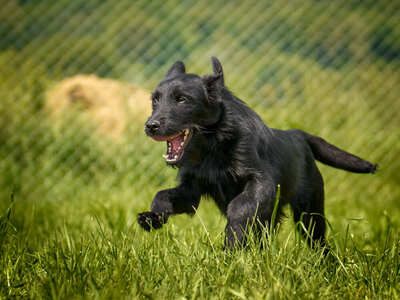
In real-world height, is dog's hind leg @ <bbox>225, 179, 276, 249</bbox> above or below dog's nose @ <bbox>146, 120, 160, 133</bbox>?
below

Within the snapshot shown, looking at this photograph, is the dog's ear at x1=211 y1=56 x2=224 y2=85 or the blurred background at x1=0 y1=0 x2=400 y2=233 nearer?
the dog's ear at x1=211 y1=56 x2=224 y2=85

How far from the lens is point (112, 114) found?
592 centimetres

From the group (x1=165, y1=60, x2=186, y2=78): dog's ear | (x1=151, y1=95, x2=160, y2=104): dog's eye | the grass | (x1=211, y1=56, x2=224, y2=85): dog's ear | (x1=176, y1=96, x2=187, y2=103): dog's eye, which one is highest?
(x1=165, y1=60, x2=186, y2=78): dog's ear

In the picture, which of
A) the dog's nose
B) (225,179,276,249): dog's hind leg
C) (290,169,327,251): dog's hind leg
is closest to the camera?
(225,179,276,249): dog's hind leg

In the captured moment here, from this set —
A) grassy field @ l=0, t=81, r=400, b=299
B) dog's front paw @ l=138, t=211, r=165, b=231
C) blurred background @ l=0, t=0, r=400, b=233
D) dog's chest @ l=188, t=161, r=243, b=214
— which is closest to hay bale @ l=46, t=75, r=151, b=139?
blurred background @ l=0, t=0, r=400, b=233

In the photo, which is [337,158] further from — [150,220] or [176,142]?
[150,220]

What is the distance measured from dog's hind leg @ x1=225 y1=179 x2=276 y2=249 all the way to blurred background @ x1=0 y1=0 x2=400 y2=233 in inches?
114

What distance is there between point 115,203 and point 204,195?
197cm

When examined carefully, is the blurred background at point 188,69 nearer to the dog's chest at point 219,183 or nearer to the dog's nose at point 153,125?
the dog's chest at point 219,183

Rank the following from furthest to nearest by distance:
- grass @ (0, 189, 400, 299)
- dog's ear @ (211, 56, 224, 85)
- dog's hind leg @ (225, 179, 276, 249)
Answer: dog's ear @ (211, 56, 224, 85) → dog's hind leg @ (225, 179, 276, 249) → grass @ (0, 189, 400, 299)

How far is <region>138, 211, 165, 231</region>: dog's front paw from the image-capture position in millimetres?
2207

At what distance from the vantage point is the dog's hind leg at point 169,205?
224 cm

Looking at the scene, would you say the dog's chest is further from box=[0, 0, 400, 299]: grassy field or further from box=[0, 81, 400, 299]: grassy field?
box=[0, 0, 400, 299]: grassy field

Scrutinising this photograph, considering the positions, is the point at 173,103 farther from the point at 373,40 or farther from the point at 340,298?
the point at 373,40
